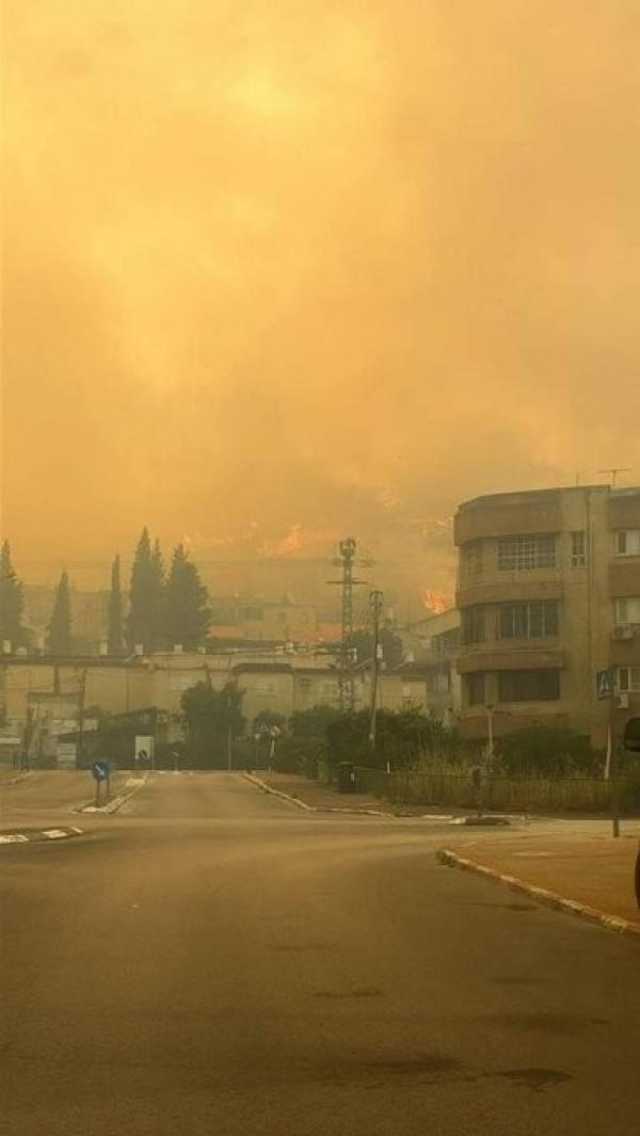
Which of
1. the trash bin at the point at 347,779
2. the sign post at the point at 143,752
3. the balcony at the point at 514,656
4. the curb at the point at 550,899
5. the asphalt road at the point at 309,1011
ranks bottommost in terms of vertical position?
the asphalt road at the point at 309,1011

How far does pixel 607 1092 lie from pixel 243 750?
129 metres

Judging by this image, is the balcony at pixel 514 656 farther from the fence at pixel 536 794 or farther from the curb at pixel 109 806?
the fence at pixel 536 794

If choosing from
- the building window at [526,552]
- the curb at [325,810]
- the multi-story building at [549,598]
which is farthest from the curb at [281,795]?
the building window at [526,552]

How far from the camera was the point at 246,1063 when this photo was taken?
923cm

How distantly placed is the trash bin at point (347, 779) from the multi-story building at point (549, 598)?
528 inches

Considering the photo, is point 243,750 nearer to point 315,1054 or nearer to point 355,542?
point 355,542

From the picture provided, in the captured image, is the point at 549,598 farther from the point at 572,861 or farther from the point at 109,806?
the point at 572,861

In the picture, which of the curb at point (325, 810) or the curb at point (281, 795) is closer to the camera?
the curb at point (325, 810)

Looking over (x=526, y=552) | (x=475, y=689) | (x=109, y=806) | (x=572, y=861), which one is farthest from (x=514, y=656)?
(x=572, y=861)

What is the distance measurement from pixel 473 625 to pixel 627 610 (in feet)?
28.2

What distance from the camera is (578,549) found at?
280 ft

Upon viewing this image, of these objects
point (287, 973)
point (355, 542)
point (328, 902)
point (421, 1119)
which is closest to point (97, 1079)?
point (421, 1119)

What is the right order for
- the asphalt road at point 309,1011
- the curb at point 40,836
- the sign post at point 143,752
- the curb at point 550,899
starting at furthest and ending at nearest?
1. the sign post at point 143,752
2. the curb at point 40,836
3. the curb at point 550,899
4. the asphalt road at point 309,1011

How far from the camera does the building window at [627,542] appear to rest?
275 feet
